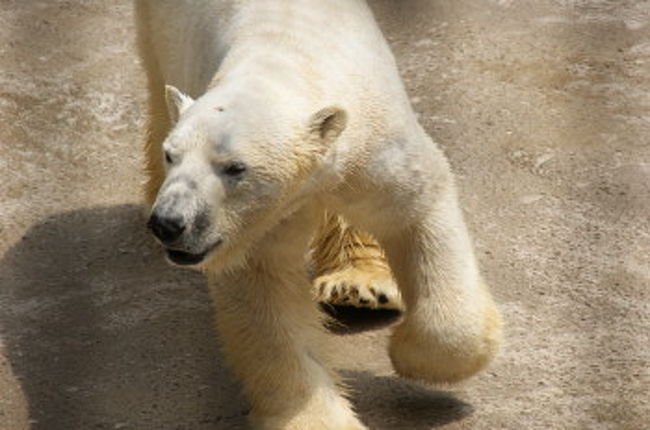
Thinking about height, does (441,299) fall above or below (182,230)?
below

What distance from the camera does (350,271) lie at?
427cm

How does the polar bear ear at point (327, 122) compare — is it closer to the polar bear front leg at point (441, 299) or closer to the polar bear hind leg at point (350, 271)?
the polar bear front leg at point (441, 299)

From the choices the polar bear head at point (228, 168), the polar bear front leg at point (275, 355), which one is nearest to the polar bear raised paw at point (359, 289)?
the polar bear front leg at point (275, 355)

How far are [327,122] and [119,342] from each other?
1216 mm

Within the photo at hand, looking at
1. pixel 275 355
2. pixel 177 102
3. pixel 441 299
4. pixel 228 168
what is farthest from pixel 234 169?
pixel 441 299

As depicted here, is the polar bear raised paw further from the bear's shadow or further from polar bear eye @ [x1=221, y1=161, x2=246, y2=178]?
polar bear eye @ [x1=221, y1=161, x2=246, y2=178]

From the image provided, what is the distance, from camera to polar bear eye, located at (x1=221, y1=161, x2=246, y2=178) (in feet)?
10.1

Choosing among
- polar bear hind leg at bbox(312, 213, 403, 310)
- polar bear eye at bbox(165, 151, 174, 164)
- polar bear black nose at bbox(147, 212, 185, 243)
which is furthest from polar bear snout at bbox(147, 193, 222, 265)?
polar bear hind leg at bbox(312, 213, 403, 310)

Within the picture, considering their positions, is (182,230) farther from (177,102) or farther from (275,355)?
(275,355)

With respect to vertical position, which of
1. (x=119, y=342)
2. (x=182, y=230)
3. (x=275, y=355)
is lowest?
(x=119, y=342)

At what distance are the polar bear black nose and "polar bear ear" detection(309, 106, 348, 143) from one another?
1.12 feet

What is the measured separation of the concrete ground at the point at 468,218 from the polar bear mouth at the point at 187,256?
2.24ft

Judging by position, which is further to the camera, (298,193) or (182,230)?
(298,193)

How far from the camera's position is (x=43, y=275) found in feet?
14.6
